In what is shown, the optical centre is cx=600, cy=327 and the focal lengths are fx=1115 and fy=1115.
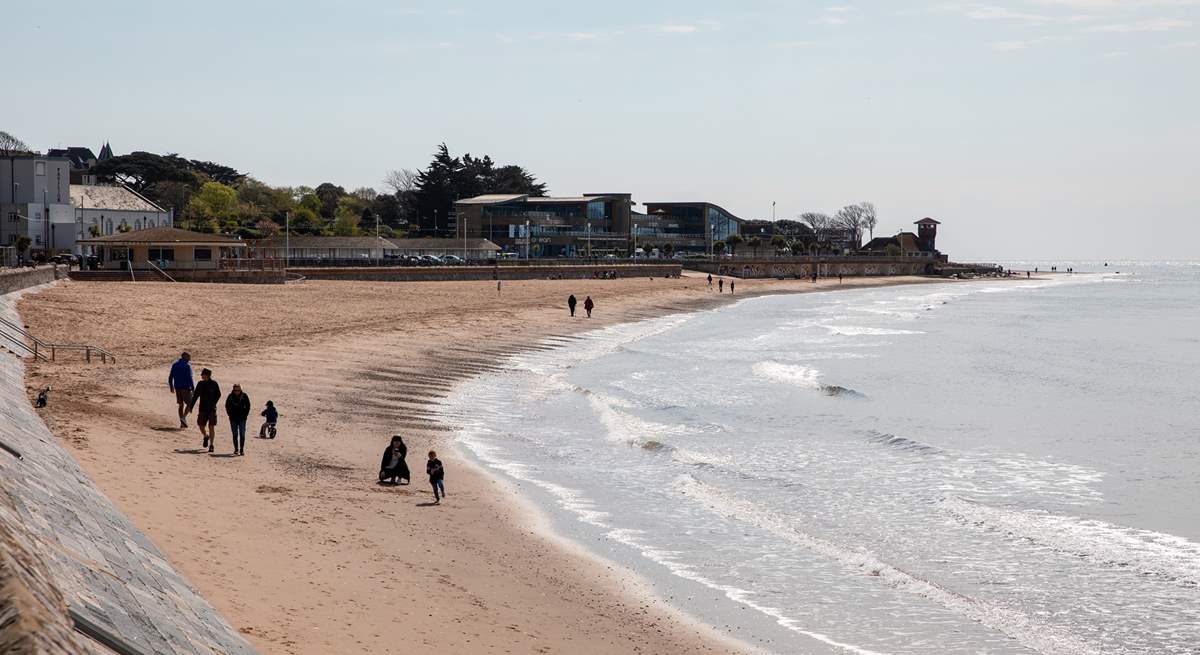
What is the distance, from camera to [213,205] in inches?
4872

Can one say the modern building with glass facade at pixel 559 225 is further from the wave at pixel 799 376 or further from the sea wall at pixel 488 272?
the wave at pixel 799 376

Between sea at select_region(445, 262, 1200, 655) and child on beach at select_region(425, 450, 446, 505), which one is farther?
child on beach at select_region(425, 450, 446, 505)

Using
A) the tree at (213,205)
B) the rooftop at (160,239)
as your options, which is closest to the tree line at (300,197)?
the tree at (213,205)

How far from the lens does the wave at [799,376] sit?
114 feet

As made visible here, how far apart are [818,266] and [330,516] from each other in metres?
139

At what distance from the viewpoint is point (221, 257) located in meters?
67.5

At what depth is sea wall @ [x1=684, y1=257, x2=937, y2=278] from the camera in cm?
13177

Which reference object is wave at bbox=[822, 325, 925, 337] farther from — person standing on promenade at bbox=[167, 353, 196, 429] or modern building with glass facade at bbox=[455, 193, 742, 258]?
modern building with glass facade at bbox=[455, 193, 742, 258]

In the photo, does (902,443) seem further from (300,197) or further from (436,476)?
(300,197)

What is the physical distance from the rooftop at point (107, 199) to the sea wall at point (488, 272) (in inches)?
1126

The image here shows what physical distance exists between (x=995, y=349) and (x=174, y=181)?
378ft

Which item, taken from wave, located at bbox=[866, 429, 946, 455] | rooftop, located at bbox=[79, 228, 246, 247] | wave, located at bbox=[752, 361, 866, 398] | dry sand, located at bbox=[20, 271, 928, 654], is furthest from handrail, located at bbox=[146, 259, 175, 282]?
wave, located at bbox=[866, 429, 946, 455]

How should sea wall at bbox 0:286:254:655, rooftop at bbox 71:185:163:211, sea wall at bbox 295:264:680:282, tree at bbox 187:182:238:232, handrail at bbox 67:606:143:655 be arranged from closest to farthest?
handrail at bbox 67:606:143:655
sea wall at bbox 0:286:254:655
sea wall at bbox 295:264:680:282
rooftop at bbox 71:185:163:211
tree at bbox 187:182:238:232

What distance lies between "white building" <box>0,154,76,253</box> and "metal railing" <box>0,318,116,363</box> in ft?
203
